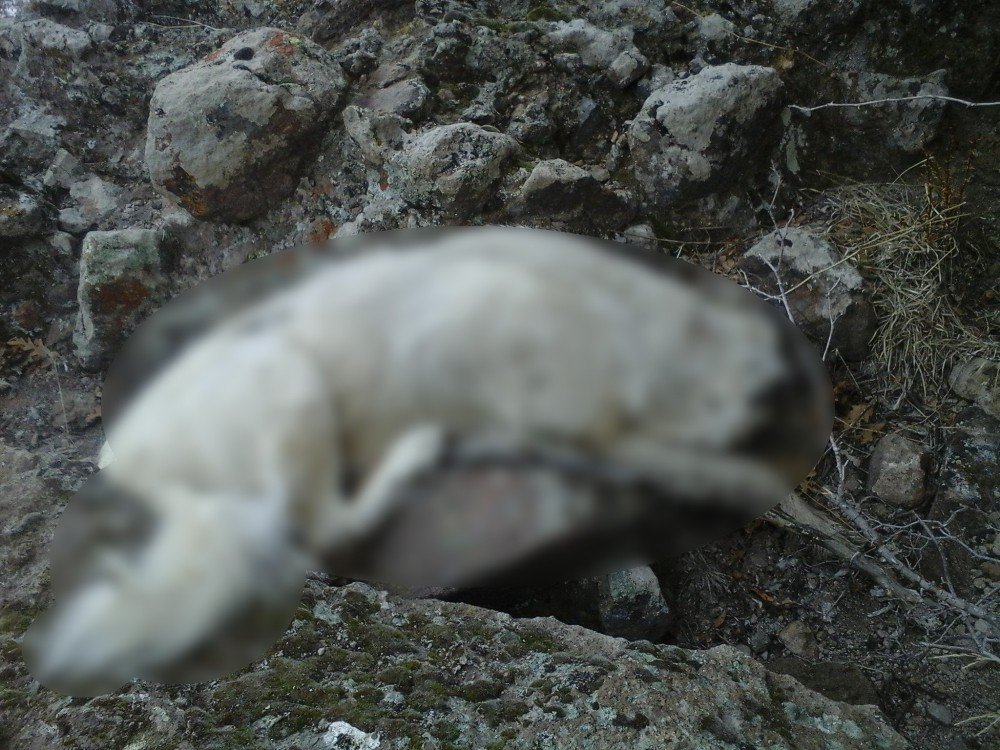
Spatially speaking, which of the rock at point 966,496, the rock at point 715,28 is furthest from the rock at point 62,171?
the rock at point 966,496

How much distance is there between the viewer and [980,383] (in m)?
1.75

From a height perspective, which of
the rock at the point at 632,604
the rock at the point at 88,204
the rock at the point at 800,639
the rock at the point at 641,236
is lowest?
the rock at the point at 800,639

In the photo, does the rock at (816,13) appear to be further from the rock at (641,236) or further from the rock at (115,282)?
the rock at (115,282)

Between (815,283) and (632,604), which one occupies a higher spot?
(815,283)

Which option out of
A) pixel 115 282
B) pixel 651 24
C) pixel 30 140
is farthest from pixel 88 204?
pixel 651 24

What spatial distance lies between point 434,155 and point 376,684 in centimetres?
120

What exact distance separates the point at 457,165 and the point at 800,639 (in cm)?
152

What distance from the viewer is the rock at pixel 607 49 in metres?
1.98

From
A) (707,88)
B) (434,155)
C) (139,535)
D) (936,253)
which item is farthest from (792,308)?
(139,535)

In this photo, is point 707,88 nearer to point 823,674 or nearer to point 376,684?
point 823,674

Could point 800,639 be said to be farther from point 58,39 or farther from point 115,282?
point 58,39

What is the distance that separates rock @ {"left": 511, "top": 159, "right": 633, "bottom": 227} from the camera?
1.66 m

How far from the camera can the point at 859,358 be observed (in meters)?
1.87

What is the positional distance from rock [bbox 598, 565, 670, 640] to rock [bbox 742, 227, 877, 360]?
81 centimetres
